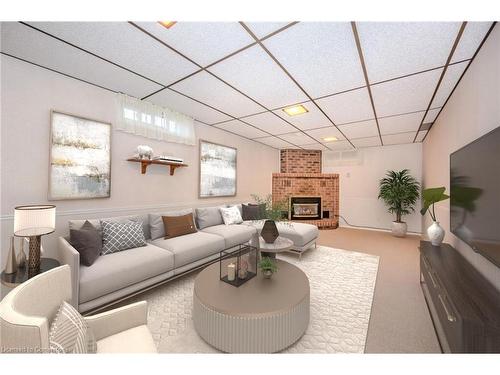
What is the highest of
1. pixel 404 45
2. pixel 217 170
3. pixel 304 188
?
pixel 404 45

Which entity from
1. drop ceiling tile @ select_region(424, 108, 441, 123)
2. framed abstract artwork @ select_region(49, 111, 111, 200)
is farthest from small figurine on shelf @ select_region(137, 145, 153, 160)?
drop ceiling tile @ select_region(424, 108, 441, 123)

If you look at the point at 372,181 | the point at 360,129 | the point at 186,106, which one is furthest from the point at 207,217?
the point at 372,181

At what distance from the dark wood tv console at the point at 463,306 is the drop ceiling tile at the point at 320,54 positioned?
2167 millimetres

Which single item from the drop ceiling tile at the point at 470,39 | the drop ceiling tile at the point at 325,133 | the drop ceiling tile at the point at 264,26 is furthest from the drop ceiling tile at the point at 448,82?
the drop ceiling tile at the point at 264,26

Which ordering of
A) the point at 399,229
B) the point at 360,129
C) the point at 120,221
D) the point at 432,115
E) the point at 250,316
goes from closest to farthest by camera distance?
the point at 250,316, the point at 120,221, the point at 432,115, the point at 360,129, the point at 399,229

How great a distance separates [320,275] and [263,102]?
280 centimetres

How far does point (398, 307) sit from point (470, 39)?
107 inches

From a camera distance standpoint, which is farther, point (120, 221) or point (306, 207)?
point (306, 207)

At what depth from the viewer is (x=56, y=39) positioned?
1857 millimetres

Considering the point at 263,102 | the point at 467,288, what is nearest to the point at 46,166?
the point at 263,102

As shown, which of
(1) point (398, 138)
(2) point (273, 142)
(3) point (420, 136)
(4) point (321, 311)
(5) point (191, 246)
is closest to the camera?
(4) point (321, 311)

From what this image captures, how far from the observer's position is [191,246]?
9.30 ft

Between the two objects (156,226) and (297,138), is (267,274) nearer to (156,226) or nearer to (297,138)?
(156,226)
